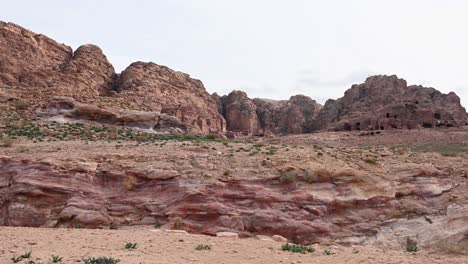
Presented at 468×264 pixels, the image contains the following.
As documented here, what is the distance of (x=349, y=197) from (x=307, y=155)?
2934 millimetres

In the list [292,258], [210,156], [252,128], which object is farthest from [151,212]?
[252,128]

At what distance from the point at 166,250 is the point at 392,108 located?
5186 cm

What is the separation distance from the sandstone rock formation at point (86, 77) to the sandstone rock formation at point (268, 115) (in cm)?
1695

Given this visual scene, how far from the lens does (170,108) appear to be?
48.2m

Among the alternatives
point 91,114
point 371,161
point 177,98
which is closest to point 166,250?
point 371,161

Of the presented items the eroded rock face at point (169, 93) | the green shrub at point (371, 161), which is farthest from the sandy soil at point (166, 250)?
the eroded rock face at point (169, 93)

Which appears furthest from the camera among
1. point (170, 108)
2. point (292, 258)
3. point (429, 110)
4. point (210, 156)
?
point (429, 110)

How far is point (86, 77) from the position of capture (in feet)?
135

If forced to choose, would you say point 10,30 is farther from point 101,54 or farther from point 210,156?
point 210,156

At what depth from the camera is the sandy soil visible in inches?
359

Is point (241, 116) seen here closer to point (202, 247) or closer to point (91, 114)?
point (91, 114)

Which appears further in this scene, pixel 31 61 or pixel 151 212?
pixel 31 61

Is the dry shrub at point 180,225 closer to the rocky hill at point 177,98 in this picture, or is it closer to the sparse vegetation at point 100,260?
the sparse vegetation at point 100,260

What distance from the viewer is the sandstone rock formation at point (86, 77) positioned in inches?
1403
